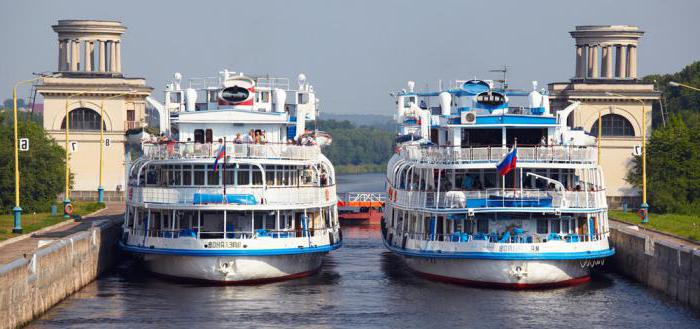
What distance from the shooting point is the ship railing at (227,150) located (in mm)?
63969

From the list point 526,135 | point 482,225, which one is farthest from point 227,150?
point 526,135

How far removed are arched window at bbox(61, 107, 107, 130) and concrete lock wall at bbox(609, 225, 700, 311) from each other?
54576mm

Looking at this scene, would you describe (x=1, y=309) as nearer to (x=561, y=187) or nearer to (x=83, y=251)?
(x=83, y=251)

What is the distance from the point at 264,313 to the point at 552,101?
6564 cm

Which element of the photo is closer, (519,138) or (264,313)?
(264,313)

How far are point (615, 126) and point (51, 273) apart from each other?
66293 millimetres

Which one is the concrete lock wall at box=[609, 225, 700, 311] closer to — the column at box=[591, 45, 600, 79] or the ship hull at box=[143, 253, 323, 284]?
the ship hull at box=[143, 253, 323, 284]

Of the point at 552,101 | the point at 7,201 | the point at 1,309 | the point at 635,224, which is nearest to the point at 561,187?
the point at 635,224

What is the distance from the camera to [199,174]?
65500 millimetres

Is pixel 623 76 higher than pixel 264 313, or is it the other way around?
pixel 623 76

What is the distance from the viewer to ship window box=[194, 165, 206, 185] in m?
65.1

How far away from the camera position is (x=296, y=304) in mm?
→ 58062

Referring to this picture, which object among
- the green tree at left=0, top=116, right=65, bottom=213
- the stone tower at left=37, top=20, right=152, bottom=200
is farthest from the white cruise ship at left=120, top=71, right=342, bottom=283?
the stone tower at left=37, top=20, right=152, bottom=200

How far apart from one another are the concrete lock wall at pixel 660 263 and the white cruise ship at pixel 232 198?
1313 cm
